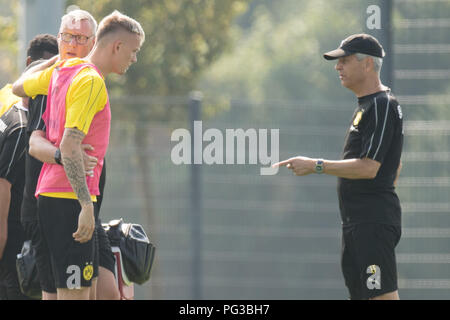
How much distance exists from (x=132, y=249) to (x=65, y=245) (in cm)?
72

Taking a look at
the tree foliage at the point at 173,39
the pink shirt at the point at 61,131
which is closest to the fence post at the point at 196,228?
the tree foliage at the point at 173,39

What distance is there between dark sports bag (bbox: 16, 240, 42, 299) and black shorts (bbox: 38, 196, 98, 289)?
348mm

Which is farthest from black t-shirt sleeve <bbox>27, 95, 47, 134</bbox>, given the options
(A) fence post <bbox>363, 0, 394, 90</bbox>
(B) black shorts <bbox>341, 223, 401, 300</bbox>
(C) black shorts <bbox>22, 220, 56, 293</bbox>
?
(A) fence post <bbox>363, 0, 394, 90</bbox>

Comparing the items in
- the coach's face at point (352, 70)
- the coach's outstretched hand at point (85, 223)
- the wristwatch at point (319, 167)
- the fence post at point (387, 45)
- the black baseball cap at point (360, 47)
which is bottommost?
the coach's outstretched hand at point (85, 223)

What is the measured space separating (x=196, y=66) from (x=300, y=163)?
304 inches

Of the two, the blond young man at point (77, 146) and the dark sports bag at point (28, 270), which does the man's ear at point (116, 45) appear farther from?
the dark sports bag at point (28, 270)

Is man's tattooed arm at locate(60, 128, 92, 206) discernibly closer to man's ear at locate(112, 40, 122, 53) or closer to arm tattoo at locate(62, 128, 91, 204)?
arm tattoo at locate(62, 128, 91, 204)

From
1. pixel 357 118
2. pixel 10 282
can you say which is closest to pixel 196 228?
pixel 10 282

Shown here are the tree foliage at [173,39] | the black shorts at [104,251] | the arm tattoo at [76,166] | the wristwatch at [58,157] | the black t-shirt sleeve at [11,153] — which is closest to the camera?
the arm tattoo at [76,166]

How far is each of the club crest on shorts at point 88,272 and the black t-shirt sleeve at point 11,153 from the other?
1.04 meters

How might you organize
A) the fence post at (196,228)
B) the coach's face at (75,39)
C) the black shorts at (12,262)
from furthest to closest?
1. the fence post at (196,228)
2. the black shorts at (12,262)
3. the coach's face at (75,39)

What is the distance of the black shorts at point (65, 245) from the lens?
450cm

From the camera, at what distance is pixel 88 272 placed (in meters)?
4.55
